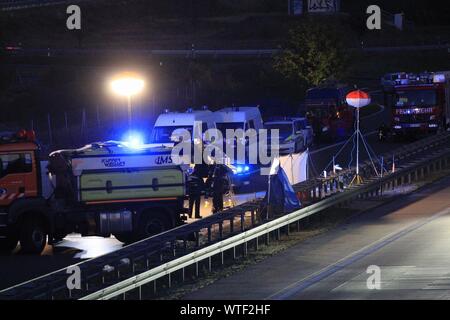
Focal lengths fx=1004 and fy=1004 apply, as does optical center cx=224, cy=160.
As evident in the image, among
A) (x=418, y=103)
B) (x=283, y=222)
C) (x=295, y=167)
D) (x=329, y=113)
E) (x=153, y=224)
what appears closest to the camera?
(x=283, y=222)

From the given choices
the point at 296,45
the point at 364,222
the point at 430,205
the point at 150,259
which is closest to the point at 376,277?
the point at 150,259

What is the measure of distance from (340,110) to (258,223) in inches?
1030

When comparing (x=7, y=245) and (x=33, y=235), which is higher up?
(x=33, y=235)

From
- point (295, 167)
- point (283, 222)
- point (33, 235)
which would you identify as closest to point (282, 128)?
point (295, 167)

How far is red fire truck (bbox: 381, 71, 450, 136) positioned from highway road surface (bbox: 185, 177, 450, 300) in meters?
19.5

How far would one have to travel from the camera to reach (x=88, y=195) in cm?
2262

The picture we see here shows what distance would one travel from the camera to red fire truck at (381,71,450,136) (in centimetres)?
4419

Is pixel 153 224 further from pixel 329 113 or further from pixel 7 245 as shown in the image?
pixel 329 113

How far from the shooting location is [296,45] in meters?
63.4

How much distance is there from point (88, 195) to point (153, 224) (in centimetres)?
162

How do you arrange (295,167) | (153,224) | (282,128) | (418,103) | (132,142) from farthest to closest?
(418,103) < (282,128) < (132,142) < (295,167) < (153,224)

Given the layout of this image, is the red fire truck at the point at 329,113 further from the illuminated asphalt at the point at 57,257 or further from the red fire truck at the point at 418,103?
the illuminated asphalt at the point at 57,257

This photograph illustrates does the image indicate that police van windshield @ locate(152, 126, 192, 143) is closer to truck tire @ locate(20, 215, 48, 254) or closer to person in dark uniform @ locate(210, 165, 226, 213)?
person in dark uniform @ locate(210, 165, 226, 213)
